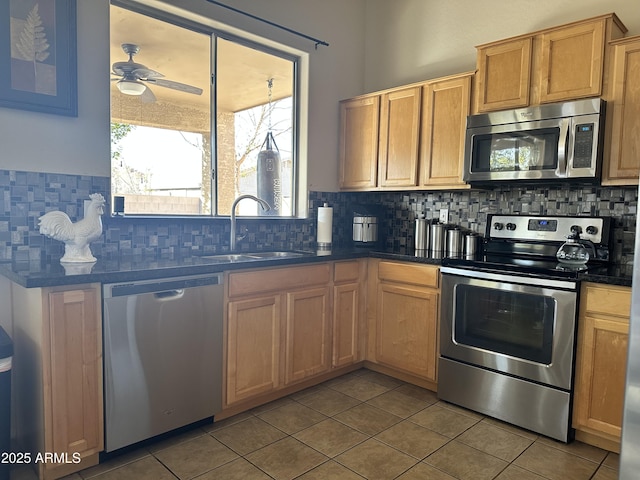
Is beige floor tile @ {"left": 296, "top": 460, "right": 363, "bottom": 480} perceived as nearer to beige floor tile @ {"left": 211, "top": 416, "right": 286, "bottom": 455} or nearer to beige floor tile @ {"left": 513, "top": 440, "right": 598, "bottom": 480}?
beige floor tile @ {"left": 211, "top": 416, "right": 286, "bottom": 455}

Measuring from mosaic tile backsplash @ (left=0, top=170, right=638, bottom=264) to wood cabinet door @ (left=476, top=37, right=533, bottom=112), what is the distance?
0.63m

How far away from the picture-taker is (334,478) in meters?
1.98

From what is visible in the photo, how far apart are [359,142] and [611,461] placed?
8.71ft

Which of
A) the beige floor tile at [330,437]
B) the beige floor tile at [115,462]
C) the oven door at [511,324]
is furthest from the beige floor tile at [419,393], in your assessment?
the beige floor tile at [115,462]

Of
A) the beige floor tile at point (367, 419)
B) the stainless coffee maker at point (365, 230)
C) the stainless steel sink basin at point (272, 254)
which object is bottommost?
the beige floor tile at point (367, 419)

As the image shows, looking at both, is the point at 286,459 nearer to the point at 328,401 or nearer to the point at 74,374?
the point at 328,401

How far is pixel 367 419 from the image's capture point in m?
2.55

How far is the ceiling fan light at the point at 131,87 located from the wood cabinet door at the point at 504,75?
7.07 ft

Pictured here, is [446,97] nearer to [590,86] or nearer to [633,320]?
[590,86]

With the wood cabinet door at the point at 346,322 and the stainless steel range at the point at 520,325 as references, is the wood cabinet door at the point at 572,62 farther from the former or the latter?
the wood cabinet door at the point at 346,322

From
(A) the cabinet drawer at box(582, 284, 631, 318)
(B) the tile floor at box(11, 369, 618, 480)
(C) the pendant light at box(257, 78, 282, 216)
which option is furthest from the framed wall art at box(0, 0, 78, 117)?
(A) the cabinet drawer at box(582, 284, 631, 318)

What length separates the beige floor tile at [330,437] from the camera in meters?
2.23

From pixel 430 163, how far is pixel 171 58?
191 centimetres

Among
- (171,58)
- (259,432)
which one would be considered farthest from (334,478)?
(171,58)
